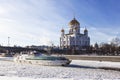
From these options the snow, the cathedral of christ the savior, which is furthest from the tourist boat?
the cathedral of christ the savior

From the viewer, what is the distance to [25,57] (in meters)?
58.0

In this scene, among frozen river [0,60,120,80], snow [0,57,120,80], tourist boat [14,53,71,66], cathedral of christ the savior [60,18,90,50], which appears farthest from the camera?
cathedral of christ the savior [60,18,90,50]

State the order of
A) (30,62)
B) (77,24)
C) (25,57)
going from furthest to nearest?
(77,24) → (25,57) → (30,62)

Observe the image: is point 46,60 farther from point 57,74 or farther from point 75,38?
point 75,38

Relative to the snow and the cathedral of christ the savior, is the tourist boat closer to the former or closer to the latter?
the snow

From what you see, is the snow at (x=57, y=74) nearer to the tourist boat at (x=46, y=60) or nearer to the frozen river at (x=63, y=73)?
the frozen river at (x=63, y=73)

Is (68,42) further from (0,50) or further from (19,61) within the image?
(19,61)

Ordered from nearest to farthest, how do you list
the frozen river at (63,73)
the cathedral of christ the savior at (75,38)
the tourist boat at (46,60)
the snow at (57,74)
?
the snow at (57,74) < the frozen river at (63,73) < the tourist boat at (46,60) < the cathedral of christ the savior at (75,38)

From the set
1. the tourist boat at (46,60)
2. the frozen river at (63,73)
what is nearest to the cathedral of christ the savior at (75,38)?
the tourist boat at (46,60)

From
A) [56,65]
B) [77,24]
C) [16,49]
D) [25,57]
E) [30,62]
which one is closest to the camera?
[56,65]

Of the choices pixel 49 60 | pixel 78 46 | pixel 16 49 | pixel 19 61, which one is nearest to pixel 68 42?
pixel 78 46

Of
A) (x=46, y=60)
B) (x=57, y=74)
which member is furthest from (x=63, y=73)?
(x=46, y=60)

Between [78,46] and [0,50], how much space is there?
5512 cm

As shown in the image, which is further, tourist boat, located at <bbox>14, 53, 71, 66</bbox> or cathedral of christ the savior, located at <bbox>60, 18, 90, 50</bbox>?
cathedral of christ the savior, located at <bbox>60, 18, 90, 50</bbox>
